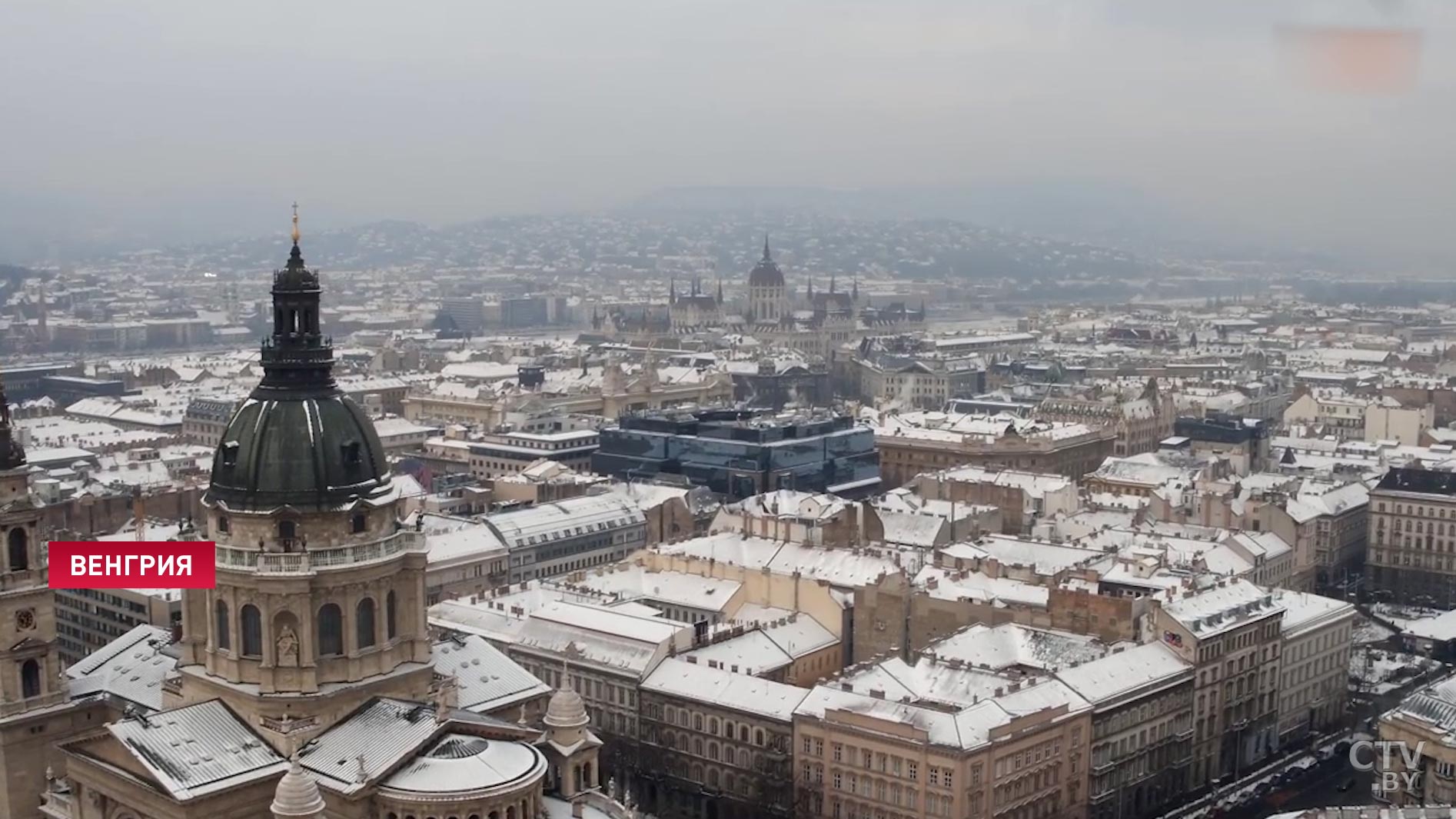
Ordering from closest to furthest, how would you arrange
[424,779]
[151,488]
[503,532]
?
[424,779]
[503,532]
[151,488]

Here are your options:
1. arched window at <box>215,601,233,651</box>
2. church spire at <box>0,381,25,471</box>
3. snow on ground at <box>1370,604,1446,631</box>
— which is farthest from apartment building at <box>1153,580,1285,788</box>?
church spire at <box>0,381,25,471</box>

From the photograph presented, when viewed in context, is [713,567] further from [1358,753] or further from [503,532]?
[1358,753]

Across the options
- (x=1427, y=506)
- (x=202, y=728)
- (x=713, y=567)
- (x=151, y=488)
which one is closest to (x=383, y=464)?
(x=202, y=728)

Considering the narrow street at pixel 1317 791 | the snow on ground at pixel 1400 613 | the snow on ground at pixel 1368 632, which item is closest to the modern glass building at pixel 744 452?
the snow on ground at pixel 1400 613

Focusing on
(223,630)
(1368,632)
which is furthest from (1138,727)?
(223,630)

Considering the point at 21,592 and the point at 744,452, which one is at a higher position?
the point at 21,592

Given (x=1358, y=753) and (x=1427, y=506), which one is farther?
(x=1427, y=506)

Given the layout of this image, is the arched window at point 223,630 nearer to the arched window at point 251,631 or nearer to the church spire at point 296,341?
the arched window at point 251,631

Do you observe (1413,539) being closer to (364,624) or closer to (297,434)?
(364,624)
